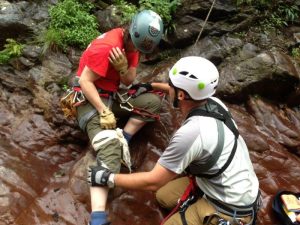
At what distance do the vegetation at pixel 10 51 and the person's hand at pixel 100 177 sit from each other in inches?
146

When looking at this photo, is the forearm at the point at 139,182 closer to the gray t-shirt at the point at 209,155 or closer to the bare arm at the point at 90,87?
the gray t-shirt at the point at 209,155

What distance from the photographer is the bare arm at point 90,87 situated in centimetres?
461

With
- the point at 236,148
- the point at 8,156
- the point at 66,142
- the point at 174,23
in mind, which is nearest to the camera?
the point at 236,148

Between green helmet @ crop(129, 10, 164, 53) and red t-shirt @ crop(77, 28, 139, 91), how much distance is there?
9.4 inches

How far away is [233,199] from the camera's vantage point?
3699 mm

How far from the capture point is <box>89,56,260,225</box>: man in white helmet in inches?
139

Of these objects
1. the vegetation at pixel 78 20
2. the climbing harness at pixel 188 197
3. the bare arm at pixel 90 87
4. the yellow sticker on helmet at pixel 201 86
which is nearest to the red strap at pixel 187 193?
the climbing harness at pixel 188 197

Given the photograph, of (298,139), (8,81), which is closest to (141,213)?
(298,139)

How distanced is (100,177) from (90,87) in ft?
3.77

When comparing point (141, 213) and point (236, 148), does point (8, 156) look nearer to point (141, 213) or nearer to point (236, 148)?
point (141, 213)

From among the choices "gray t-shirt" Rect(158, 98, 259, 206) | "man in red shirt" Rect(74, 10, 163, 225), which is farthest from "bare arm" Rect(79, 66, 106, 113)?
"gray t-shirt" Rect(158, 98, 259, 206)

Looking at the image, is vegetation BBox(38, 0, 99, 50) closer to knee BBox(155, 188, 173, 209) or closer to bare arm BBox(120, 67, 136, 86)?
bare arm BBox(120, 67, 136, 86)

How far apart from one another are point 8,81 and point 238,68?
13.1 feet

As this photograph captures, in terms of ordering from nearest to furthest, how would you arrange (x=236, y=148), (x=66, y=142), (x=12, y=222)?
(x=236, y=148), (x=12, y=222), (x=66, y=142)
